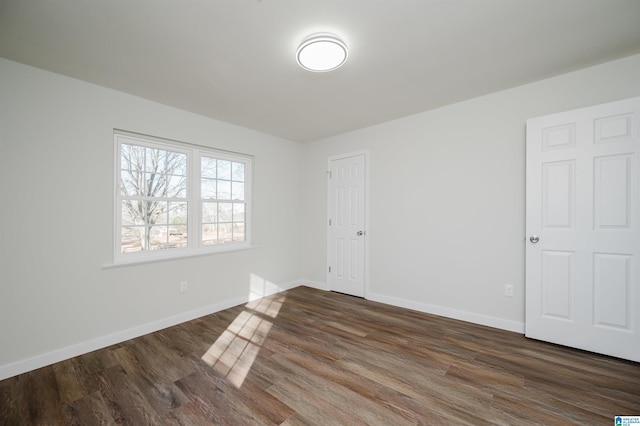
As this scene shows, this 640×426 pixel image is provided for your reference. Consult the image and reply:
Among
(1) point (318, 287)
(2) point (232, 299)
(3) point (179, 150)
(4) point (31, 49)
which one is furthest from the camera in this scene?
(1) point (318, 287)

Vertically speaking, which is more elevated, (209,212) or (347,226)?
(209,212)

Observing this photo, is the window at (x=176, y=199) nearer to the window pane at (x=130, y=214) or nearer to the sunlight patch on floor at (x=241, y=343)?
the window pane at (x=130, y=214)

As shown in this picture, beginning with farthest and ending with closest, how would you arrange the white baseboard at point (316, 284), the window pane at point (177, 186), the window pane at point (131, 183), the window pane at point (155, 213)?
the white baseboard at point (316, 284)
the window pane at point (177, 186)
the window pane at point (155, 213)
the window pane at point (131, 183)

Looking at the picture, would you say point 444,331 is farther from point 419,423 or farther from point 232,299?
point 232,299

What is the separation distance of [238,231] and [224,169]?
932mm

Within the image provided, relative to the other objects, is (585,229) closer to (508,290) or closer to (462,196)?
(508,290)

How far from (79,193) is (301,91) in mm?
2361

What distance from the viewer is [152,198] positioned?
2.99 meters

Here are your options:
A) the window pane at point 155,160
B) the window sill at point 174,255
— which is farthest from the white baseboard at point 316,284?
the window pane at point 155,160

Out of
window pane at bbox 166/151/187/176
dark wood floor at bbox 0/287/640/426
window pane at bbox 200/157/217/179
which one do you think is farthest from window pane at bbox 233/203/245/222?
dark wood floor at bbox 0/287/640/426

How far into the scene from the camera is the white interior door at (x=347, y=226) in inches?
159

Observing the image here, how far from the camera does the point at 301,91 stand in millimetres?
2764

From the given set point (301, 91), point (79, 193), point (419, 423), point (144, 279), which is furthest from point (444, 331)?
point (79, 193)

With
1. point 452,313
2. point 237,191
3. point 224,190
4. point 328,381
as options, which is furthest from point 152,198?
point 452,313
